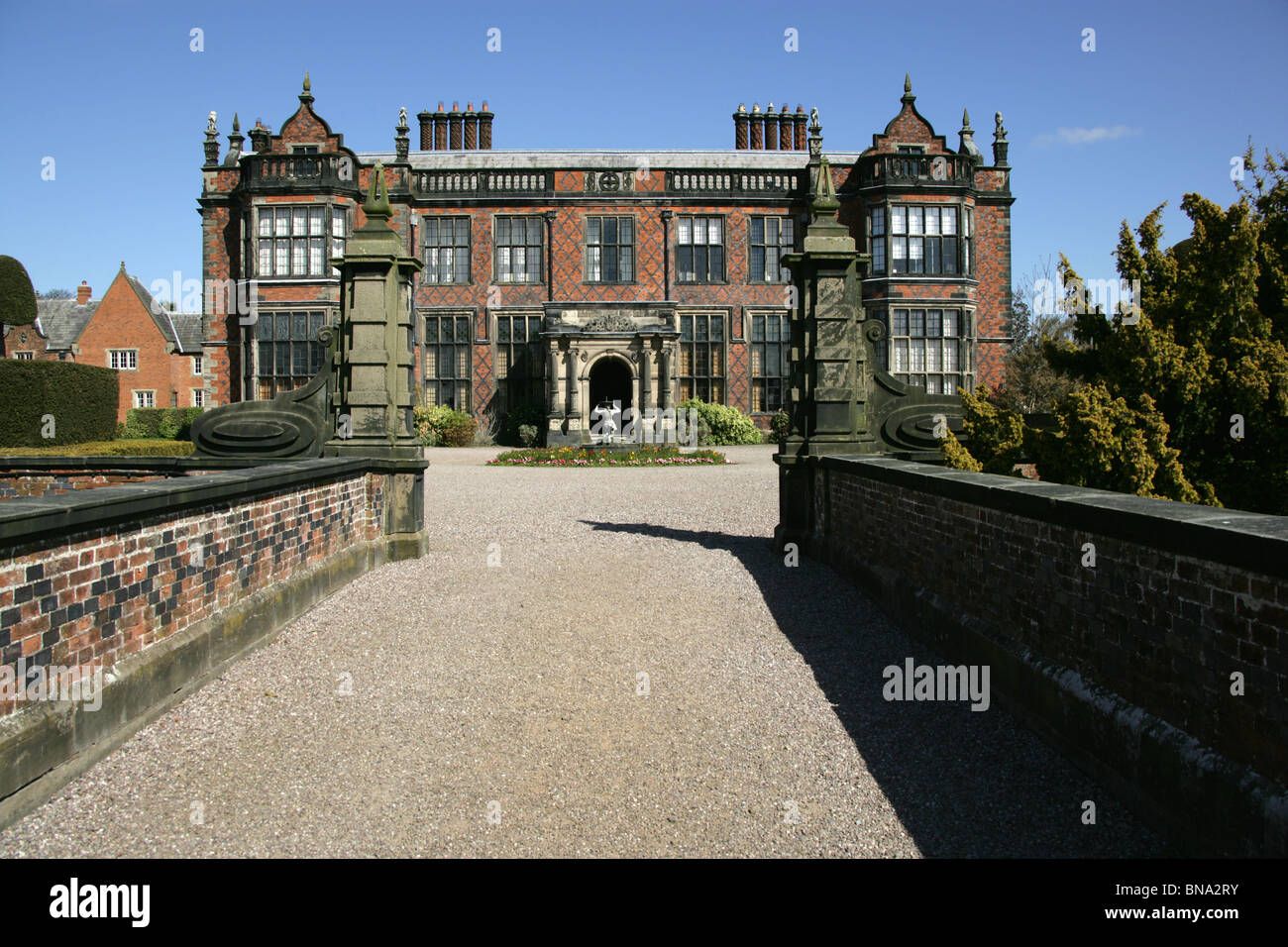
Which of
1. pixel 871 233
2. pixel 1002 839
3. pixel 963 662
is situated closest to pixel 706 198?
pixel 871 233

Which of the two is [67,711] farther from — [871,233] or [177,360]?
[177,360]

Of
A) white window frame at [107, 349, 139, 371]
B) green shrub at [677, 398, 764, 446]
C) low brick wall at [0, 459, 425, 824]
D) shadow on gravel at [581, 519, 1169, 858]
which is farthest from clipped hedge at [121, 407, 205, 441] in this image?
shadow on gravel at [581, 519, 1169, 858]

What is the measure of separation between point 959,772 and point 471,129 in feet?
113

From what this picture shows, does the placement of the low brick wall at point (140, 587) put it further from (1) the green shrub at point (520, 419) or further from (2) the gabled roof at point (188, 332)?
(2) the gabled roof at point (188, 332)

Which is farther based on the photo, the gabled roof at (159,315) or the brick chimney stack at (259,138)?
the gabled roof at (159,315)

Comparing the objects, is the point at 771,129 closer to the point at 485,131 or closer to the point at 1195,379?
the point at 485,131

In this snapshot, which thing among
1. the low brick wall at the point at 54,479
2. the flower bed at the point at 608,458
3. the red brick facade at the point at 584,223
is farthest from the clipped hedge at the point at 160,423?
the low brick wall at the point at 54,479

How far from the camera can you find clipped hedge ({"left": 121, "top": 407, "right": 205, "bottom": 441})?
32.6 meters

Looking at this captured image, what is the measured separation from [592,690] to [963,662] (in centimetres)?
221

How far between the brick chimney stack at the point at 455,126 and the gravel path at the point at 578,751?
2993 cm

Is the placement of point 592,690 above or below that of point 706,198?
below

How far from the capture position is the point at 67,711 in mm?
3844

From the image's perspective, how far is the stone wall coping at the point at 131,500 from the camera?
142 inches
